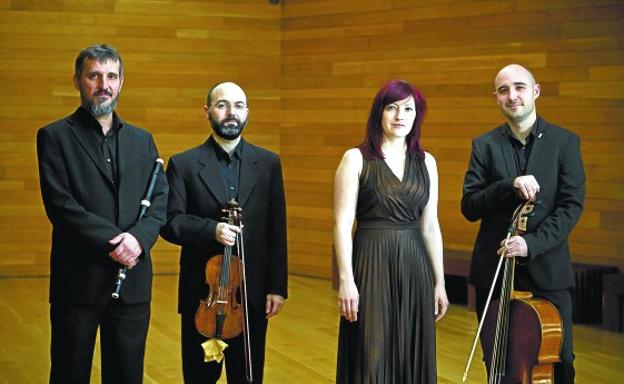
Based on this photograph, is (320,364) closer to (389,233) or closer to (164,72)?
(389,233)

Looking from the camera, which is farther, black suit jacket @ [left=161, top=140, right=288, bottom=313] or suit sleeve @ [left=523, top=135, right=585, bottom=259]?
suit sleeve @ [left=523, top=135, right=585, bottom=259]

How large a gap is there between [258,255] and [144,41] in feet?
17.4

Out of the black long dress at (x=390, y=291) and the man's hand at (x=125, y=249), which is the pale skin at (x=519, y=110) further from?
the man's hand at (x=125, y=249)

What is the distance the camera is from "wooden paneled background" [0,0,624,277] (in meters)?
8.20

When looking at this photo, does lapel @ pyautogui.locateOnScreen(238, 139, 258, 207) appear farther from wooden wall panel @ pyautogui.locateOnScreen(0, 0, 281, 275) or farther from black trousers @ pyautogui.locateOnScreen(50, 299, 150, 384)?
wooden wall panel @ pyautogui.locateOnScreen(0, 0, 281, 275)

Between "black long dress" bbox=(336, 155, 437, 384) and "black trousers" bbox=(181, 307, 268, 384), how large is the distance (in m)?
0.37

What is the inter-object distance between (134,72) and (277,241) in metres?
5.27

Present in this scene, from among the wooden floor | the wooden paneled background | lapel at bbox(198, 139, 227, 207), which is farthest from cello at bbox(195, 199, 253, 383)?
the wooden paneled background

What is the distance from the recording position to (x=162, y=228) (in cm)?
411

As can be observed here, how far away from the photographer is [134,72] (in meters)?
9.15

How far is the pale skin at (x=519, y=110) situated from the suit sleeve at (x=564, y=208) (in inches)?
2.8

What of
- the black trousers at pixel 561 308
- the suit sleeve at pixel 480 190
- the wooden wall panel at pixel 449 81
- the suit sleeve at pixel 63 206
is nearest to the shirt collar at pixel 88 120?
the suit sleeve at pixel 63 206

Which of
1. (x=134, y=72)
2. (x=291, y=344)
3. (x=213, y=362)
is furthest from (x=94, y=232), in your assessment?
(x=134, y=72)

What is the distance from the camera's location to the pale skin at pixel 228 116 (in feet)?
13.0
